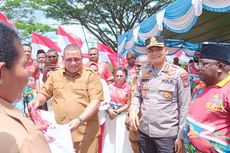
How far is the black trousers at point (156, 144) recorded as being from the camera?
3.08m

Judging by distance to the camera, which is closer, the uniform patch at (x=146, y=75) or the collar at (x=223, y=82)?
the collar at (x=223, y=82)

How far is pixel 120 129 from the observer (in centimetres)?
489

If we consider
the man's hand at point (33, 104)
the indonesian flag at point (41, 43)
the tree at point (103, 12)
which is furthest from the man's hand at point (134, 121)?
the tree at point (103, 12)

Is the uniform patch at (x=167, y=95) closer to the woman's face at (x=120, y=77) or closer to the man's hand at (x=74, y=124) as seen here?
the man's hand at (x=74, y=124)

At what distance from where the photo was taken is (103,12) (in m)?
24.6

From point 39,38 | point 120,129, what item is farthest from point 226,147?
point 39,38

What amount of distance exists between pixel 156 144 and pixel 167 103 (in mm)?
395

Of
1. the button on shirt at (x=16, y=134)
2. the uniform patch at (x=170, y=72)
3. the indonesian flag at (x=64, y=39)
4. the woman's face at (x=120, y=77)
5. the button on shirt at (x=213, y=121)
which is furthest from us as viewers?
the indonesian flag at (x=64, y=39)

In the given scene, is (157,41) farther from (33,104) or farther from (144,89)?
(33,104)

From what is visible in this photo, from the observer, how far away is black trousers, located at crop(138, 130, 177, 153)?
308cm

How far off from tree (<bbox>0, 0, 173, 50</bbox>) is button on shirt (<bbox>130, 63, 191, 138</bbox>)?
825 inches

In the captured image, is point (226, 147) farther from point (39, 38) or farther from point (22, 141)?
point (39, 38)

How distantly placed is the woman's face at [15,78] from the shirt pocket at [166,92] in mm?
2041

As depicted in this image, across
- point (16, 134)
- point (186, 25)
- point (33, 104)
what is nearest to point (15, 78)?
point (16, 134)
